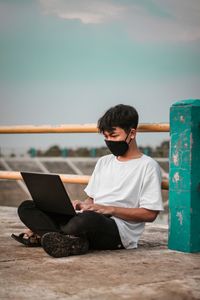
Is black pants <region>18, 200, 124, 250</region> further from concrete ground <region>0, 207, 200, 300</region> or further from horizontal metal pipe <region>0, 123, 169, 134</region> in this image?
horizontal metal pipe <region>0, 123, 169, 134</region>

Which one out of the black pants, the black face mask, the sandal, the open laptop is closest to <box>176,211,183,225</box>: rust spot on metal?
the black pants

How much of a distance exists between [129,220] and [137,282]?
0.84 meters

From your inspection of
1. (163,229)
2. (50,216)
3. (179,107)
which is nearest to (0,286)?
(50,216)

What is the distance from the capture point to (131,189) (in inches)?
135

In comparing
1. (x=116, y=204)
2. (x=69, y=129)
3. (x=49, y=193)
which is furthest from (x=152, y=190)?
(x=69, y=129)

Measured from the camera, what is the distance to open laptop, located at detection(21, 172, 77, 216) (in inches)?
128

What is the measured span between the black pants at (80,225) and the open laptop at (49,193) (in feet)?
0.18

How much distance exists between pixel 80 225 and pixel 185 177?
0.64 metres

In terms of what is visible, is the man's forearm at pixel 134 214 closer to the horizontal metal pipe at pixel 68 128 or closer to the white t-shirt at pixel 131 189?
the white t-shirt at pixel 131 189

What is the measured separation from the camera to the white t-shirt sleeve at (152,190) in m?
3.36

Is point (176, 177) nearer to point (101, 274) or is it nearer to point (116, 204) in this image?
point (116, 204)

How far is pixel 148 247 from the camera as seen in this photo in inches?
141

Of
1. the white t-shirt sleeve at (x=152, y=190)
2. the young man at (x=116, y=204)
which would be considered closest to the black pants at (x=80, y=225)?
the young man at (x=116, y=204)

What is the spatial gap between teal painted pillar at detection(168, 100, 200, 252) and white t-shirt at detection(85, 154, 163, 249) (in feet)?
0.35
